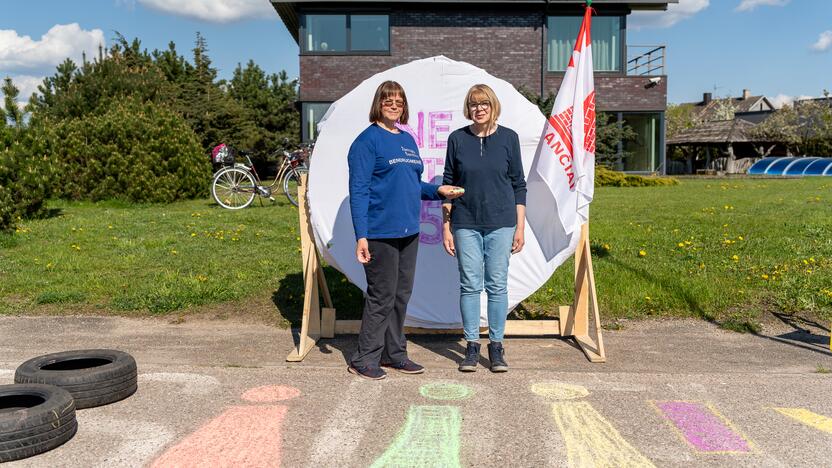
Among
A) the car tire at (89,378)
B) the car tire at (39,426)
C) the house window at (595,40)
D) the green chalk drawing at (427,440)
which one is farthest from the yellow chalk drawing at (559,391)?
the house window at (595,40)

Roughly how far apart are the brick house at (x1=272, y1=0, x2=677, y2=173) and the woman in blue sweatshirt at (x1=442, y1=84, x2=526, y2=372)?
19183 mm

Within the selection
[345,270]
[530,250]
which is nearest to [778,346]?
[530,250]

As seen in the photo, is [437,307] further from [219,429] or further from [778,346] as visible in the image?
[778,346]

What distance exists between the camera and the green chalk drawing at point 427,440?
3377 mm

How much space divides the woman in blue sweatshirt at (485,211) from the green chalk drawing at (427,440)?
89 centimetres

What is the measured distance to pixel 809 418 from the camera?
3910 millimetres

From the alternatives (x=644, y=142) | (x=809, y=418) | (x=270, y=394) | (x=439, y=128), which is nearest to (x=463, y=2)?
(x=644, y=142)

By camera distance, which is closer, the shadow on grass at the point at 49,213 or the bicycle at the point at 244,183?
the shadow on grass at the point at 49,213

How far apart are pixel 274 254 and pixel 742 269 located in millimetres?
5223

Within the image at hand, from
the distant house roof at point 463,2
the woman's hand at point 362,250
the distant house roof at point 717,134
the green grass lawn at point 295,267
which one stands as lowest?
the green grass lawn at point 295,267

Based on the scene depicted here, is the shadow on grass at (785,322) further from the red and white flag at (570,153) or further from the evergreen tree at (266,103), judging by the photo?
the evergreen tree at (266,103)

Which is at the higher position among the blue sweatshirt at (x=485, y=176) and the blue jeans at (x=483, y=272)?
the blue sweatshirt at (x=485, y=176)

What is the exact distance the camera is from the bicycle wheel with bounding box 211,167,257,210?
1434 cm

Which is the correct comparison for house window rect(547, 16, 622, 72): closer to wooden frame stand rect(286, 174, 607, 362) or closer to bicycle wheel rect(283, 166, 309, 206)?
bicycle wheel rect(283, 166, 309, 206)
